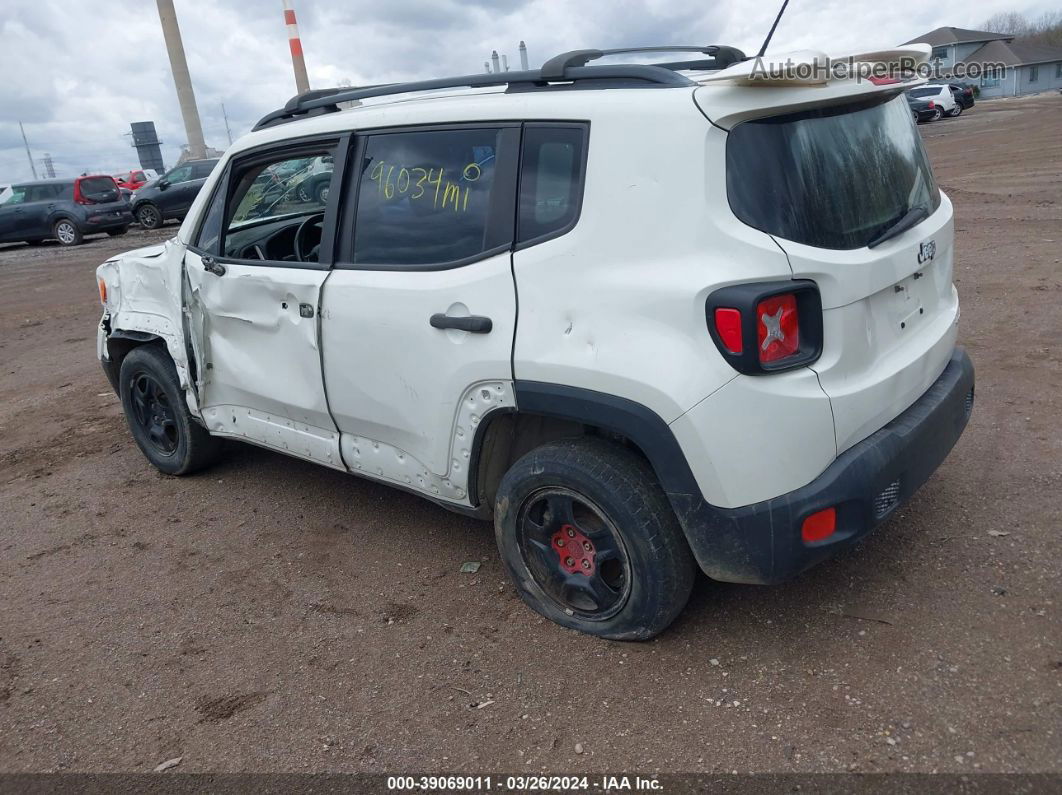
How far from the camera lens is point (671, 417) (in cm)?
251

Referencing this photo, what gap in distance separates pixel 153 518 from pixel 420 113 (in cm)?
250

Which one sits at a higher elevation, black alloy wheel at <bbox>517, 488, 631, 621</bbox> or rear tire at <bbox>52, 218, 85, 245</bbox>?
rear tire at <bbox>52, 218, 85, 245</bbox>

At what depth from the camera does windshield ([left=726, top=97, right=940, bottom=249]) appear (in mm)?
2520

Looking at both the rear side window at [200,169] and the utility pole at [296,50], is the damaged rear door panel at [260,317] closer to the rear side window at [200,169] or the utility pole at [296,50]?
the rear side window at [200,169]

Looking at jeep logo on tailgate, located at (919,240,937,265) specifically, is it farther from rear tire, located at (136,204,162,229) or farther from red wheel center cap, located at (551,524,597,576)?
rear tire, located at (136,204,162,229)

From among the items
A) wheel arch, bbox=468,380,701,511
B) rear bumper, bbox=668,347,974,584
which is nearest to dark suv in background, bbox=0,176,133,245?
wheel arch, bbox=468,380,701,511

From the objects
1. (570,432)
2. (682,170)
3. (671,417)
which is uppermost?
(682,170)

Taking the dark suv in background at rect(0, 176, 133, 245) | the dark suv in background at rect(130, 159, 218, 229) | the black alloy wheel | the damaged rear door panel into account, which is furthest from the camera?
the dark suv in background at rect(130, 159, 218, 229)

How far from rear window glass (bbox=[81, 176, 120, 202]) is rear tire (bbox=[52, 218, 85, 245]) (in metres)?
0.74

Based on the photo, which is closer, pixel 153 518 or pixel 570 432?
pixel 570 432

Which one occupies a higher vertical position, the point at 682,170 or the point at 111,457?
the point at 682,170

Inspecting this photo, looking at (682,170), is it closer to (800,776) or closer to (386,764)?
(800,776)

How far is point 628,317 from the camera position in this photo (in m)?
2.57

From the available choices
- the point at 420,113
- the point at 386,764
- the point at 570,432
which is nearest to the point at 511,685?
the point at 386,764
